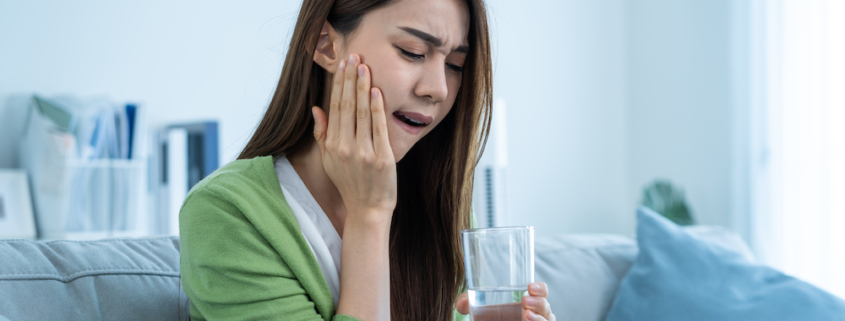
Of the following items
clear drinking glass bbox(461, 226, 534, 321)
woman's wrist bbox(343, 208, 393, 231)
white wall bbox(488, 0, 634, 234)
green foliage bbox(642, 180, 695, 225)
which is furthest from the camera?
white wall bbox(488, 0, 634, 234)

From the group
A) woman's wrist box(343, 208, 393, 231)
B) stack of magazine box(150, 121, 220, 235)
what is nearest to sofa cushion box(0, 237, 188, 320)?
woman's wrist box(343, 208, 393, 231)

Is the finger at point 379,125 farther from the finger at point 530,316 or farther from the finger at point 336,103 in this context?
the finger at point 530,316

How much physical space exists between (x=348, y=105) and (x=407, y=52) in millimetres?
126

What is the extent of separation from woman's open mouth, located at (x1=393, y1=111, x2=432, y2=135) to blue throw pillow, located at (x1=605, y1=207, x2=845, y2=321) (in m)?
0.70

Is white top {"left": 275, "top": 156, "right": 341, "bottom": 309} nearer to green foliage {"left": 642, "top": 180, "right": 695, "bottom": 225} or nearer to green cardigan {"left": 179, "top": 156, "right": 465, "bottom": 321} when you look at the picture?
green cardigan {"left": 179, "top": 156, "right": 465, "bottom": 321}

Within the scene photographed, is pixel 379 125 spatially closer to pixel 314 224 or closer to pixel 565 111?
pixel 314 224

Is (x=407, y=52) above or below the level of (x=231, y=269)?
above

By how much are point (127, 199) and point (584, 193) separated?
2.80m

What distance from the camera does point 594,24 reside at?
4262mm

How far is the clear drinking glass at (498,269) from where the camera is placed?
2.59 ft

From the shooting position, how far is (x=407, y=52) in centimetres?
104

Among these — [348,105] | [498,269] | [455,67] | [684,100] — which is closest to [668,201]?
[684,100]

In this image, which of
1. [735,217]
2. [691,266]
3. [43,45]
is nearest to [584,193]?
[735,217]

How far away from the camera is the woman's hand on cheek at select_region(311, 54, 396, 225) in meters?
1.02
